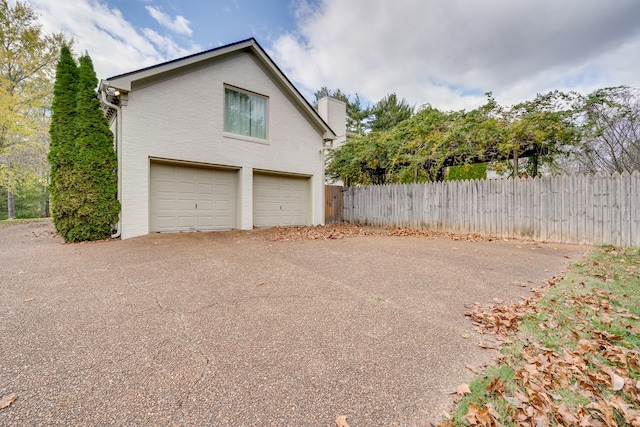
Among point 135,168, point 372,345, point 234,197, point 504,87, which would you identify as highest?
point 504,87

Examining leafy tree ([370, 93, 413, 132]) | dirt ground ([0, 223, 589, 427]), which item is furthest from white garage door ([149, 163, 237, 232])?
leafy tree ([370, 93, 413, 132])

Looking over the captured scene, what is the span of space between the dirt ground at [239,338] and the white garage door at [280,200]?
17.8ft

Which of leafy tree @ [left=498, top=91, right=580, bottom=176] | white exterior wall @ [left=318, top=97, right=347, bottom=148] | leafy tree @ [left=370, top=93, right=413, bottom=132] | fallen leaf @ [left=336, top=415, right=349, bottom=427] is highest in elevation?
leafy tree @ [left=370, top=93, right=413, bottom=132]

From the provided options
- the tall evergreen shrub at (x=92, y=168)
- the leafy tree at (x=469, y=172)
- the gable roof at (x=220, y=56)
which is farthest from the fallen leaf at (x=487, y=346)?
the leafy tree at (x=469, y=172)

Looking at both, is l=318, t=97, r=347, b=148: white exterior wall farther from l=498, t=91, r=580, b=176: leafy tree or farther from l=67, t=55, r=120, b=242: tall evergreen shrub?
l=67, t=55, r=120, b=242: tall evergreen shrub

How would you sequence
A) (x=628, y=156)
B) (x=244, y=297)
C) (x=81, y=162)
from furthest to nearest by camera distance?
(x=628, y=156)
(x=81, y=162)
(x=244, y=297)

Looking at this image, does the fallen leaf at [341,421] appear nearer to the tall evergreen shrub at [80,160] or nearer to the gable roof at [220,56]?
the tall evergreen shrub at [80,160]

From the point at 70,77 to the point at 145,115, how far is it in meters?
2.06

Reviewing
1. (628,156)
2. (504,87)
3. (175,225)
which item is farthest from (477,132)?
(175,225)

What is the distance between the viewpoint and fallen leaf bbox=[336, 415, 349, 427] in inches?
62.1

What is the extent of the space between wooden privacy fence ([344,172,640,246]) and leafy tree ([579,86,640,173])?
2.57 meters

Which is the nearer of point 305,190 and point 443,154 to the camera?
point 443,154

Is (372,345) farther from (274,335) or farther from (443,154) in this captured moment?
(443,154)

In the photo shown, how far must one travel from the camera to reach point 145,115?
7.92 meters
